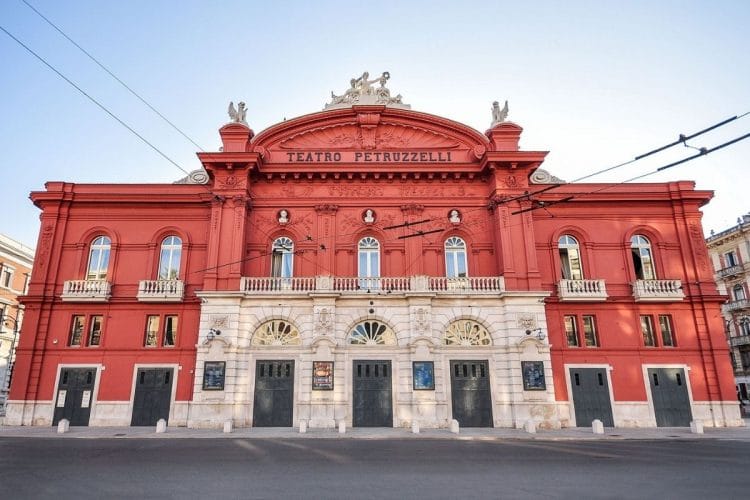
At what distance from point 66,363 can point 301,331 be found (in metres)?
12.3

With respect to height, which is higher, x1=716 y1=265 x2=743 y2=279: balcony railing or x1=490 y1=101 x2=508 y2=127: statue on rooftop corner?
x1=490 y1=101 x2=508 y2=127: statue on rooftop corner

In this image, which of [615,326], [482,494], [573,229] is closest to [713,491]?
[482,494]

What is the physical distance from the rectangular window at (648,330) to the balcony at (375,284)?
27.4 ft

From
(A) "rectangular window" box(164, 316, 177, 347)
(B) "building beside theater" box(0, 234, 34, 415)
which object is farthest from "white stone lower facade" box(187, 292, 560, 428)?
(B) "building beside theater" box(0, 234, 34, 415)

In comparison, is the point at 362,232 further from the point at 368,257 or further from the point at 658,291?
the point at 658,291

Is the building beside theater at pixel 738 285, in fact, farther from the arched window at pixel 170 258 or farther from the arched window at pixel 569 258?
the arched window at pixel 170 258

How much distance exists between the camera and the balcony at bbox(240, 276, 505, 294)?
22469mm

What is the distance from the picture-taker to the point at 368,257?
24.6 m

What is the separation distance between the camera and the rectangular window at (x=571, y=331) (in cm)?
2333

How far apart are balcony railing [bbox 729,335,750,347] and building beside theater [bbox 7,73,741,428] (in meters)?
25.9

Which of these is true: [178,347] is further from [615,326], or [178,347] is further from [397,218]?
[615,326]

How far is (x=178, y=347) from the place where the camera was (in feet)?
74.8

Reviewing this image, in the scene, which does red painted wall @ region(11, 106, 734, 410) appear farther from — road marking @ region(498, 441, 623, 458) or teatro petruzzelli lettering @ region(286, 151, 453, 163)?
road marking @ region(498, 441, 623, 458)

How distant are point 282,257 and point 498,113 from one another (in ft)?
50.3
